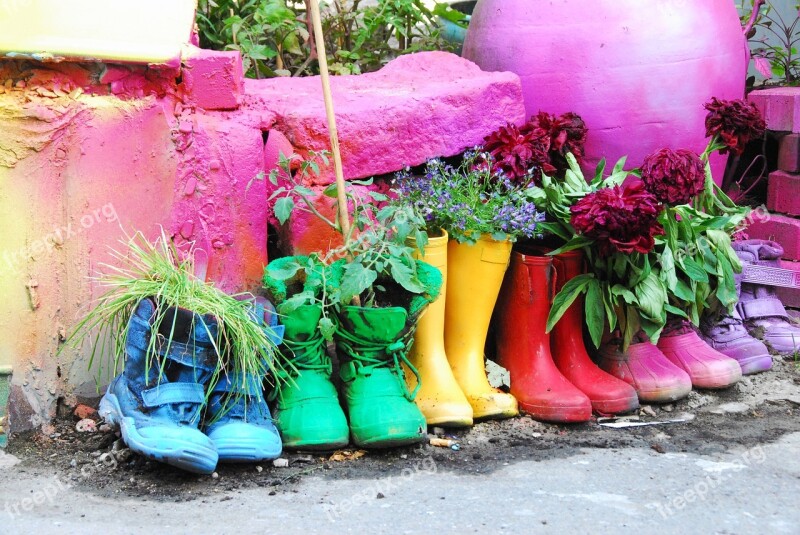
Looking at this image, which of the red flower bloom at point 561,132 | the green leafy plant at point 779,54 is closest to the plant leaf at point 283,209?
the red flower bloom at point 561,132

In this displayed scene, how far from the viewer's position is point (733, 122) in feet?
9.07

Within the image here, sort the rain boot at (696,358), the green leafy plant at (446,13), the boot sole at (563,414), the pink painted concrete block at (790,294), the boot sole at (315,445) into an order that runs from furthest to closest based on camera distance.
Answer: the green leafy plant at (446,13) < the pink painted concrete block at (790,294) < the rain boot at (696,358) < the boot sole at (563,414) < the boot sole at (315,445)

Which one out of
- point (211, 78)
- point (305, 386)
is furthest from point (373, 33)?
point (305, 386)

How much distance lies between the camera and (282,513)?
6.32ft

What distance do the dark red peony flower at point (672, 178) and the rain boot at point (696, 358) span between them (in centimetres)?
46

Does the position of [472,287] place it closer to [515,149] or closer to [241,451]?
[515,149]

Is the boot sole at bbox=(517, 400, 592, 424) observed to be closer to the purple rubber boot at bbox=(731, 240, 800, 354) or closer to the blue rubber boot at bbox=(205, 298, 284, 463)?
the blue rubber boot at bbox=(205, 298, 284, 463)

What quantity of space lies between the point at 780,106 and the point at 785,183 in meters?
0.27

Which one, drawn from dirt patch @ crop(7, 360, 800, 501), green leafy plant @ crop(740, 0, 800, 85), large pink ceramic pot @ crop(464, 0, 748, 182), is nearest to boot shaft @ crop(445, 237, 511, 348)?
dirt patch @ crop(7, 360, 800, 501)

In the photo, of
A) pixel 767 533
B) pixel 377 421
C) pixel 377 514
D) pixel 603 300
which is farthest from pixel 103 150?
pixel 767 533

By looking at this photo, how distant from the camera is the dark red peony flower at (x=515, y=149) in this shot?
2.66 m

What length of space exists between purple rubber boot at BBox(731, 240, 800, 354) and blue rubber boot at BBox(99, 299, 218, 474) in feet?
5.89

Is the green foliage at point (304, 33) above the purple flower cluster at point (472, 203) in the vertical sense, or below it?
above

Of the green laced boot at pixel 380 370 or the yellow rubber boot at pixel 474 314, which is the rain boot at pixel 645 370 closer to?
the yellow rubber boot at pixel 474 314
